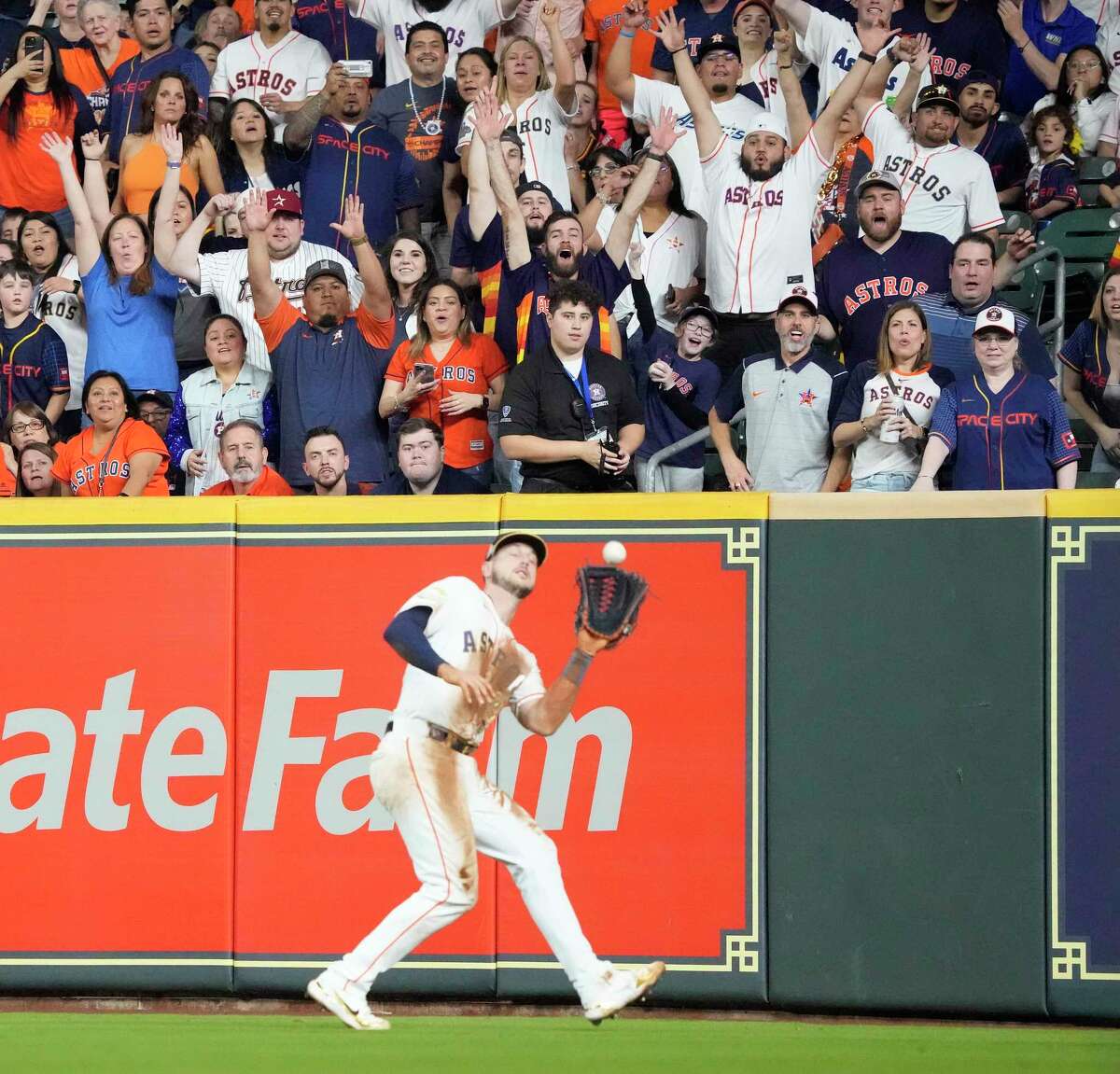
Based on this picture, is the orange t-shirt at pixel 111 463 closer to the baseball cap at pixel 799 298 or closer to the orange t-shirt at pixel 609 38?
the baseball cap at pixel 799 298

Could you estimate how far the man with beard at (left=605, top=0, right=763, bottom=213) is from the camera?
1191 centimetres

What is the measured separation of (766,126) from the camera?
11328mm

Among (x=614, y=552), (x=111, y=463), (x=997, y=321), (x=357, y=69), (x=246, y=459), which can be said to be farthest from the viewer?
(x=357, y=69)

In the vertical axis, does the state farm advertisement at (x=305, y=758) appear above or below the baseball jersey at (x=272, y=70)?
below

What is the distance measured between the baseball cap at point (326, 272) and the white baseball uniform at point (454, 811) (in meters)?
3.71

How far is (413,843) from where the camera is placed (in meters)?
7.41

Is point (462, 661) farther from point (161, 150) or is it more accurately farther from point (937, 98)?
point (161, 150)

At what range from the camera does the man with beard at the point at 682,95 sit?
11.9m

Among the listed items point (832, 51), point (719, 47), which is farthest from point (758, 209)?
point (832, 51)

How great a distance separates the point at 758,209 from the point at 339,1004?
6.01 metres

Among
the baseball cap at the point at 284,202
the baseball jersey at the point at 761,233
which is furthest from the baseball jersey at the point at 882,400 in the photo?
the baseball cap at the point at 284,202

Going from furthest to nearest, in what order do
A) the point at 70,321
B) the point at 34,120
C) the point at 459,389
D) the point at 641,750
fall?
the point at 34,120
the point at 70,321
the point at 459,389
the point at 641,750

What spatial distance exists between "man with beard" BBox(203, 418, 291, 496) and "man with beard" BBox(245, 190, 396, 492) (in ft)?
1.56

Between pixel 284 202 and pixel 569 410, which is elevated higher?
pixel 284 202
